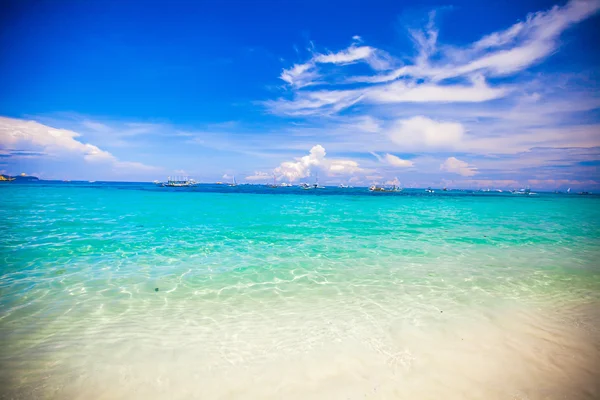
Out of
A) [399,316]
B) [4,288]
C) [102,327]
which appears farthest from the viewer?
[4,288]

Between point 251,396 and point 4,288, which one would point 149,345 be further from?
point 4,288

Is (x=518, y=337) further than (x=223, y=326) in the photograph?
No

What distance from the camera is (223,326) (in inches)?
275

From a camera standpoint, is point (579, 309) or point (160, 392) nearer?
point (160, 392)

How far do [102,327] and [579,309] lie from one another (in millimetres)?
14704

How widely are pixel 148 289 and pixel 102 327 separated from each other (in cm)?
262

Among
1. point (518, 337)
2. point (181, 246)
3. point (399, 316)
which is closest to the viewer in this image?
point (518, 337)

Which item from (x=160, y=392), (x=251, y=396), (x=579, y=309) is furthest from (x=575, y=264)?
(x=160, y=392)

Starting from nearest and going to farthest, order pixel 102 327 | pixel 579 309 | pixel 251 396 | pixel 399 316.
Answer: pixel 251 396 < pixel 102 327 < pixel 399 316 < pixel 579 309

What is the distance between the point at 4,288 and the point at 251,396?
36.2 ft

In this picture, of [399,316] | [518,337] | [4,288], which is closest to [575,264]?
[518,337]

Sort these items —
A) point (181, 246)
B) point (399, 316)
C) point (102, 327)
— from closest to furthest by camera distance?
point (102, 327)
point (399, 316)
point (181, 246)

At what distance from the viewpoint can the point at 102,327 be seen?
270 inches

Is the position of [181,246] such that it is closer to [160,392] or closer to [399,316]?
[160,392]
